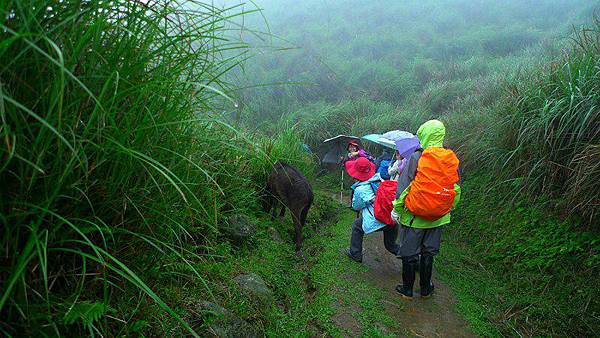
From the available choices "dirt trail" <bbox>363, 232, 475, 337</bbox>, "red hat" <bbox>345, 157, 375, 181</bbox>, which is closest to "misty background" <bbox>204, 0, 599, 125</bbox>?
"red hat" <bbox>345, 157, 375, 181</bbox>

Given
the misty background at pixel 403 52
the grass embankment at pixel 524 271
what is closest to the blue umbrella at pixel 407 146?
the grass embankment at pixel 524 271

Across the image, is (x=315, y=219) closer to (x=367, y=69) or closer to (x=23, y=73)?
(x=23, y=73)

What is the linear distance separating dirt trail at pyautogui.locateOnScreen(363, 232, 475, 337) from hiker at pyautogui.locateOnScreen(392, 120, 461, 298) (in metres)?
0.15

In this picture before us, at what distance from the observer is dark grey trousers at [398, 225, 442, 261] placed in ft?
13.8

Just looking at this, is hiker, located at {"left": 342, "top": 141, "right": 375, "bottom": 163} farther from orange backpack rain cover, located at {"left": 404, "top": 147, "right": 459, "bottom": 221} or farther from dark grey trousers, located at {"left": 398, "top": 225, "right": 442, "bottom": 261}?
orange backpack rain cover, located at {"left": 404, "top": 147, "right": 459, "bottom": 221}

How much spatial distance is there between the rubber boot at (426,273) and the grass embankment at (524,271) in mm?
365

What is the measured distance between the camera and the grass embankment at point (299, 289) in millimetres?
2963

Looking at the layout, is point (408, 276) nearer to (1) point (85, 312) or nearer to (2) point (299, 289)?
(2) point (299, 289)

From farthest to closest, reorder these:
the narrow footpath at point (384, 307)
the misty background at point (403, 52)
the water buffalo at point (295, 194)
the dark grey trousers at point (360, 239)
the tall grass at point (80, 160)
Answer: the misty background at point (403, 52) < the water buffalo at point (295, 194) < the dark grey trousers at point (360, 239) < the narrow footpath at point (384, 307) < the tall grass at point (80, 160)

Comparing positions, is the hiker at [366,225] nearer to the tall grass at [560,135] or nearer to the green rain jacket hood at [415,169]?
the green rain jacket hood at [415,169]

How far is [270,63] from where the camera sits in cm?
2178

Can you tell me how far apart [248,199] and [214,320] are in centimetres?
313

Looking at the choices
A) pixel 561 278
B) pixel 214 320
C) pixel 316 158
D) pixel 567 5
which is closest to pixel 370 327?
pixel 214 320

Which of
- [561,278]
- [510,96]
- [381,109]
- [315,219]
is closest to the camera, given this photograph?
[561,278]
